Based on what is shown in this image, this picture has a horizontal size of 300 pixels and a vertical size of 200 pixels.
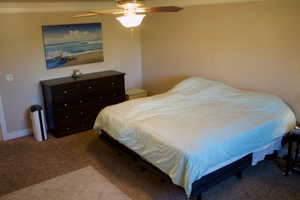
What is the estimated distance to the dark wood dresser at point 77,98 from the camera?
184 inches

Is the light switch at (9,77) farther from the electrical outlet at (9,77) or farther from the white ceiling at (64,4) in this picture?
the white ceiling at (64,4)

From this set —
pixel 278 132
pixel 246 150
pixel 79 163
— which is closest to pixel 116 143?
pixel 79 163

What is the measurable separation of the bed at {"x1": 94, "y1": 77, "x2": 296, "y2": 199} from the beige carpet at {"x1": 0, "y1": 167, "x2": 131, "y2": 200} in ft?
1.75

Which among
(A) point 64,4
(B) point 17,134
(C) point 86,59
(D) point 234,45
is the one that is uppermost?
(A) point 64,4

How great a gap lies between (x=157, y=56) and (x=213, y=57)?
143cm

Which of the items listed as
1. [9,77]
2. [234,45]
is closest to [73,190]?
[9,77]

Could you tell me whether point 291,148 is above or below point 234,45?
below

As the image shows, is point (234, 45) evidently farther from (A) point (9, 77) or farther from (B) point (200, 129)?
(A) point (9, 77)

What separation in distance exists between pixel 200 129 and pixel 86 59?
10.0ft

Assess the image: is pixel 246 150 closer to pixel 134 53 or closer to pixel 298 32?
pixel 298 32

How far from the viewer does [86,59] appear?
5.34 meters

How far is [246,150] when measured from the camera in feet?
10.4

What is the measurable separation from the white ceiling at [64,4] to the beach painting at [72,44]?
305 mm

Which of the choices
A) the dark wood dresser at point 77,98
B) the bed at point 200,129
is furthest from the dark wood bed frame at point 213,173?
the dark wood dresser at point 77,98
